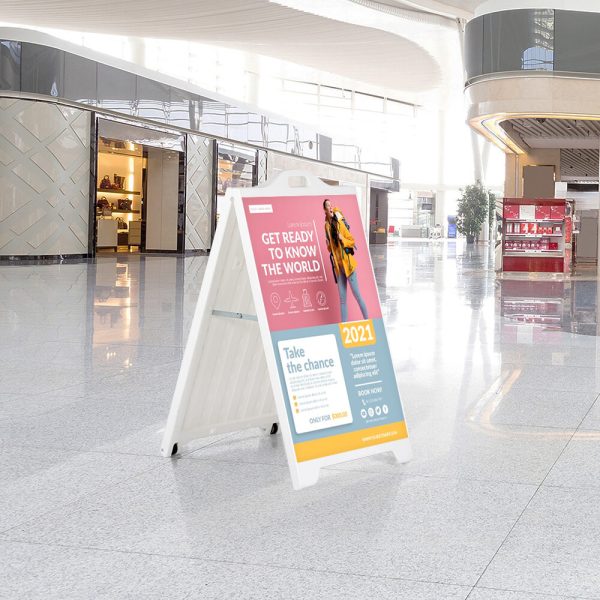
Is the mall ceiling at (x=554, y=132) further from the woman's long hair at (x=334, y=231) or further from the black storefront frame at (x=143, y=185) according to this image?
the woman's long hair at (x=334, y=231)

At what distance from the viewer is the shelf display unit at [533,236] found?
20812 mm

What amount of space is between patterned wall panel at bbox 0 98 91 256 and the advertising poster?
59.4 ft

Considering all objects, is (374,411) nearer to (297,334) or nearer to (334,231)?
(297,334)

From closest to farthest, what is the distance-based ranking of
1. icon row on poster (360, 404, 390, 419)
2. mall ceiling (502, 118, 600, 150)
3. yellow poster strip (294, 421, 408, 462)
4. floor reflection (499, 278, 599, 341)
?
1. yellow poster strip (294, 421, 408, 462)
2. icon row on poster (360, 404, 390, 419)
3. floor reflection (499, 278, 599, 341)
4. mall ceiling (502, 118, 600, 150)

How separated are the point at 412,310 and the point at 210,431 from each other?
23.6ft

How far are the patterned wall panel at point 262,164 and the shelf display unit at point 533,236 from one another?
13184 millimetres

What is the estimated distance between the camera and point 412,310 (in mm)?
11227

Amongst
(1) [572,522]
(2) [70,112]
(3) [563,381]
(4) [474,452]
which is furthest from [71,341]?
(2) [70,112]

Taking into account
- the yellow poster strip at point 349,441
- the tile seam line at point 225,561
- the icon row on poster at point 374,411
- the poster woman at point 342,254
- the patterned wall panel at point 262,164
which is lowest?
the tile seam line at point 225,561

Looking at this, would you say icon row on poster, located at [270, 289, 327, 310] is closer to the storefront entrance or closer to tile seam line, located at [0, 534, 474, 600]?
tile seam line, located at [0, 534, 474, 600]

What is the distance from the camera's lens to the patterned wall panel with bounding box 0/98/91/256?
68.9 ft

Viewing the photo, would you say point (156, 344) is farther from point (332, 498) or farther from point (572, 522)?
point (572, 522)

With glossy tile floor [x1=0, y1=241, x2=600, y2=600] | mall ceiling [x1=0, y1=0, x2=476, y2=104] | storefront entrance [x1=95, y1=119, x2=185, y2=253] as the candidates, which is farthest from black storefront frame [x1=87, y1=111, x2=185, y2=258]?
glossy tile floor [x1=0, y1=241, x2=600, y2=600]

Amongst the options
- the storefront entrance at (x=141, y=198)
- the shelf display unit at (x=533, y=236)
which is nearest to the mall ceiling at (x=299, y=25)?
the storefront entrance at (x=141, y=198)
